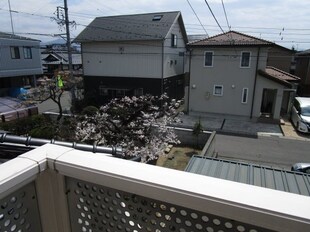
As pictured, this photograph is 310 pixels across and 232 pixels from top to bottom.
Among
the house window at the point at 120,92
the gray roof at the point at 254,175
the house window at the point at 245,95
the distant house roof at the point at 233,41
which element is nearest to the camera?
the gray roof at the point at 254,175

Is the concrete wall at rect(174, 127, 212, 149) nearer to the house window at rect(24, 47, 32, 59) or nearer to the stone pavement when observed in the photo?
the stone pavement

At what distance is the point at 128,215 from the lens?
1148mm

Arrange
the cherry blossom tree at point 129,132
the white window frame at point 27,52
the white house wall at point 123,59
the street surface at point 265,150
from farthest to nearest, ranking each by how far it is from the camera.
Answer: the white window frame at point 27,52 → the white house wall at point 123,59 → the street surface at point 265,150 → the cherry blossom tree at point 129,132

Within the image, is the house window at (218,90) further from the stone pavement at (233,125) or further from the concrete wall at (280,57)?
the concrete wall at (280,57)

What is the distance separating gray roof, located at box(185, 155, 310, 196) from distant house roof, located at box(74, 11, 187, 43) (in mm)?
11580

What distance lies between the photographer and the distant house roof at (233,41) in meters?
12.9

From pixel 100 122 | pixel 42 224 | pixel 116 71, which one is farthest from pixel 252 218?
pixel 116 71

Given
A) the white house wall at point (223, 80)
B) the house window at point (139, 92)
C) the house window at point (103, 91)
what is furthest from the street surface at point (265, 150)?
the house window at point (103, 91)

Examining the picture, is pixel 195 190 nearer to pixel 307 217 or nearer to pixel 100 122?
pixel 307 217

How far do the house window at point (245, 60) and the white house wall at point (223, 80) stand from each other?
0.18 meters

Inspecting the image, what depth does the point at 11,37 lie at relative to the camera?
2000cm

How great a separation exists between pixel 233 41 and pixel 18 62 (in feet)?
60.6

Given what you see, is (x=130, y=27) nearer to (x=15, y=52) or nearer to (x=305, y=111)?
(x=15, y=52)

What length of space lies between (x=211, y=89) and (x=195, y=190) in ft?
46.4
